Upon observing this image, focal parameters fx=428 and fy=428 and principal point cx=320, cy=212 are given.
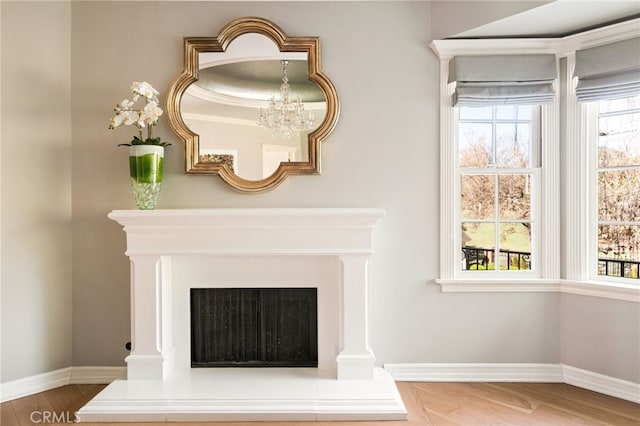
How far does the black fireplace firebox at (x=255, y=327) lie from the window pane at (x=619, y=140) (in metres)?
2.08

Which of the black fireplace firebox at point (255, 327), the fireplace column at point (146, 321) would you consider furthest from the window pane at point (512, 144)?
the fireplace column at point (146, 321)

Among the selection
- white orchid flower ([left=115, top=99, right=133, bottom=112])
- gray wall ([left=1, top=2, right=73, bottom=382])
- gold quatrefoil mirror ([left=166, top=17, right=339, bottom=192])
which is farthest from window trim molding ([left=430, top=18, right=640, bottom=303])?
gray wall ([left=1, top=2, right=73, bottom=382])

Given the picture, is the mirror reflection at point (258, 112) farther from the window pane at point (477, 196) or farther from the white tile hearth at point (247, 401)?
the white tile hearth at point (247, 401)

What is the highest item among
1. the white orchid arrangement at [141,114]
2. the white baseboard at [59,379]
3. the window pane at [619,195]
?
the white orchid arrangement at [141,114]

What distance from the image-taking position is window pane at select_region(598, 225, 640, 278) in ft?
8.64

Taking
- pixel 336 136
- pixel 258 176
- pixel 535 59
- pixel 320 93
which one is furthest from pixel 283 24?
pixel 535 59

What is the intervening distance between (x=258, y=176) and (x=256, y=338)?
42.3 inches

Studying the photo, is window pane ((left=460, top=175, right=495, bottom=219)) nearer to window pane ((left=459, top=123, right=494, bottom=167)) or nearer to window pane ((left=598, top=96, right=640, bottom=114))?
window pane ((left=459, top=123, right=494, bottom=167))

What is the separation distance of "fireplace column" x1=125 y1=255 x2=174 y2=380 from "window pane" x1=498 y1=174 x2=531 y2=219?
228 centimetres

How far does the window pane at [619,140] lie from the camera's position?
263 cm

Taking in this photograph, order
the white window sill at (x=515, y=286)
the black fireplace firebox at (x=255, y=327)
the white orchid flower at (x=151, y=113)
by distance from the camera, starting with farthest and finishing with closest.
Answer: the black fireplace firebox at (x=255, y=327)
the white window sill at (x=515, y=286)
the white orchid flower at (x=151, y=113)

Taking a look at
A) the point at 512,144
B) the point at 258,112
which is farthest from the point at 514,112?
the point at 258,112

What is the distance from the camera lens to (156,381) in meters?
2.62

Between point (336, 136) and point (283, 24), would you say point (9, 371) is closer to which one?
point (336, 136)
